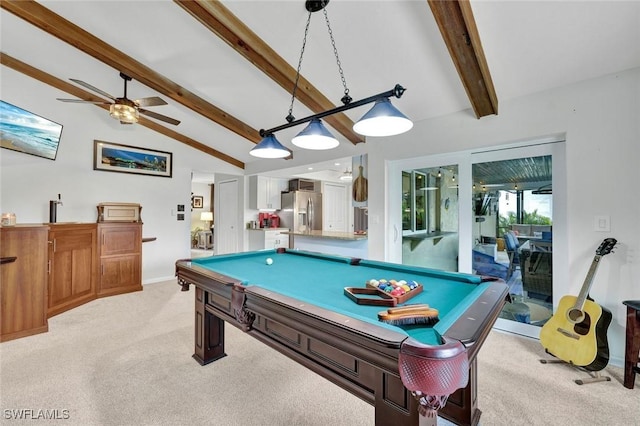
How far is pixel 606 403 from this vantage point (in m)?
1.76

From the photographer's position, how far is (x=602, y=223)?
227cm

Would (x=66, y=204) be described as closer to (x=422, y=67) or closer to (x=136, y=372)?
(x=136, y=372)

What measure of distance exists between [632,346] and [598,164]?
1.38 m

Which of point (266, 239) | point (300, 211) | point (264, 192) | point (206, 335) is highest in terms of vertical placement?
point (264, 192)

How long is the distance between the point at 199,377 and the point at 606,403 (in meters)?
2.72

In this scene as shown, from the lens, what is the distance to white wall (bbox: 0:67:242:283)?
11.5 feet

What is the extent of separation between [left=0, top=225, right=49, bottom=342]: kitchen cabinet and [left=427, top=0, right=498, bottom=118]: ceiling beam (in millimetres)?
Answer: 3961

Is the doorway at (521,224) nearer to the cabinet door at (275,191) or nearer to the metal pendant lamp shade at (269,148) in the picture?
the metal pendant lamp shade at (269,148)

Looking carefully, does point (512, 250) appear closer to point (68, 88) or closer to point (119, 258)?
point (119, 258)

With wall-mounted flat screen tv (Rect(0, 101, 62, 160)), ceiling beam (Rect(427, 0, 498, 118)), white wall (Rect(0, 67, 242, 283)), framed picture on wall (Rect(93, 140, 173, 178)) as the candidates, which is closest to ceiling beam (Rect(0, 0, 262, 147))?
wall-mounted flat screen tv (Rect(0, 101, 62, 160))

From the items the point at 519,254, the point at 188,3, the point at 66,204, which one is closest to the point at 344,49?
the point at 188,3

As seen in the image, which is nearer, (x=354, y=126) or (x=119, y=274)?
(x=354, y=126)

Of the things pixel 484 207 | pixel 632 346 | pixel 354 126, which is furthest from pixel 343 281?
pixel 484 207

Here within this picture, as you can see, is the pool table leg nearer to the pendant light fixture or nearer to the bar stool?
the pendant light fixture
